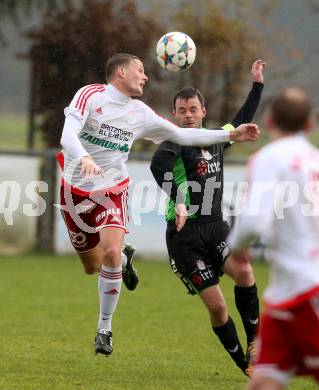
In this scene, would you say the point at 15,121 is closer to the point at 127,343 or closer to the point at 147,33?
the point at 147,33

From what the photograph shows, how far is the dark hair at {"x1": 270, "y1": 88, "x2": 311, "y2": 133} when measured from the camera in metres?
4.32

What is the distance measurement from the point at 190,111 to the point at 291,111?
3111 millimetres

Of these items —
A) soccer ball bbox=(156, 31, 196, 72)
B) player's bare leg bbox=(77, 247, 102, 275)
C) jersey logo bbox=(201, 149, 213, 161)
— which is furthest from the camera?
player's bare leg bbox=(77, 247, 102, 275)

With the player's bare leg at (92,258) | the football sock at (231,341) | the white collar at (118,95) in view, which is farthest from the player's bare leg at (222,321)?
the white collar at (118,95)

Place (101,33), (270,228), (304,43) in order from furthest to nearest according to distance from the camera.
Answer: (304,43), (101,33), (270,228)

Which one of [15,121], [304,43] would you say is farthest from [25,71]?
[304,43]

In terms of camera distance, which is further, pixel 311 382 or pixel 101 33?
pixel 101 33

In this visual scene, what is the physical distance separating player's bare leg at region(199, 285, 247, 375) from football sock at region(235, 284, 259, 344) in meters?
0.18

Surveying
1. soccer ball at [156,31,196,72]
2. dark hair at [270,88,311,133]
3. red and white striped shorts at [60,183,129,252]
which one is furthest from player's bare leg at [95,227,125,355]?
dark hair at [270,88,311,133]

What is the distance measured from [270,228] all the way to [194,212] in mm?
2950

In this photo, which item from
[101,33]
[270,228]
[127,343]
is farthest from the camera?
[101,33]

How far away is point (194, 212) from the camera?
723 cm

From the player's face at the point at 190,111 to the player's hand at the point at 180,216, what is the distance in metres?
0.86

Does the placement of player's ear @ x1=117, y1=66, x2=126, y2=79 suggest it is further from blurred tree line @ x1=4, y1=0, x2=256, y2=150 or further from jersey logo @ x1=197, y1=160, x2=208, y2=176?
blurred tree line @ x1=4, y1=0, x2=256, y2=150
